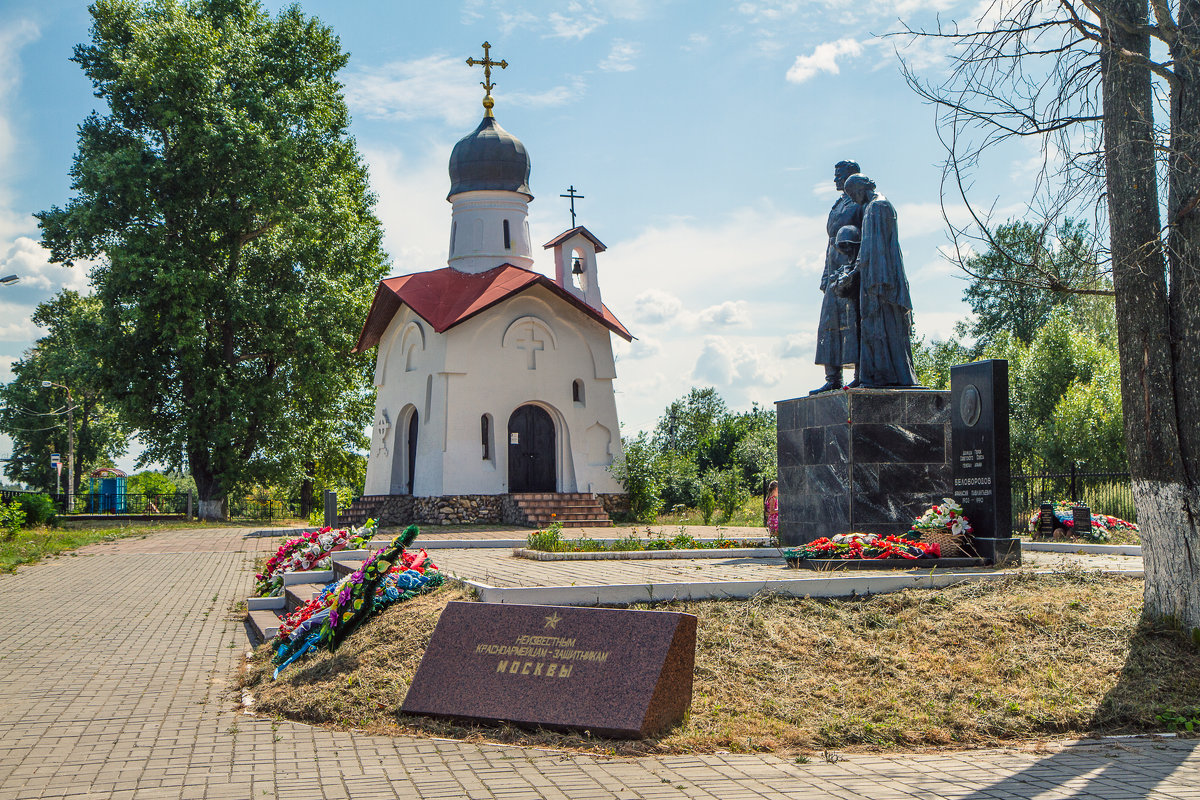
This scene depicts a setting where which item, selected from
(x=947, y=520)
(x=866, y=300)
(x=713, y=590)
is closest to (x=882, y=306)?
(x=866, y=300)

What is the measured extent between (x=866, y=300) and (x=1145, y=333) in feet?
18.1

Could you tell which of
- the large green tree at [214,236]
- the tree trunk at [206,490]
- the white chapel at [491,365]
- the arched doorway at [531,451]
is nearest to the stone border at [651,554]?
the white chapel at [491,365]

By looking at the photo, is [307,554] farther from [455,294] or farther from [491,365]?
[455,294]

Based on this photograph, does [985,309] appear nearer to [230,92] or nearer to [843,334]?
[230,92]

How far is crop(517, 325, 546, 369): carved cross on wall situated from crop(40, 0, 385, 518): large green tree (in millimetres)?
6889

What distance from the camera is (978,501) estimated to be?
405 inches

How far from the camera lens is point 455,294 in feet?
87.4

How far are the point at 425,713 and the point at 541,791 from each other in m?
1.61

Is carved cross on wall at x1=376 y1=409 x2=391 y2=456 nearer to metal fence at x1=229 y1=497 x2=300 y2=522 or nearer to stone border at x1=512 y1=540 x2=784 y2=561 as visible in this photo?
metal fence at x1=229 y1=497 x2=300 y2=522

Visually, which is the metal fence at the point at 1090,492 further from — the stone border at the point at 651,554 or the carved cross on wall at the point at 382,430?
the carved cross on wall at the point at 382,430

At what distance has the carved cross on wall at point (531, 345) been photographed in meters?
26.4

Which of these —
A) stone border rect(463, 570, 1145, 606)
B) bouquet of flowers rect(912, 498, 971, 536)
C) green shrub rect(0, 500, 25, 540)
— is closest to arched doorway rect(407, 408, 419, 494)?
green shrub rect(0, 500, 25, 540)

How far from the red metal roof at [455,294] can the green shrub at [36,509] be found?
33.0 feet

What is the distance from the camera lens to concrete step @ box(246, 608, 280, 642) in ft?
31.6
